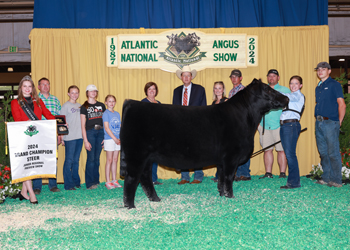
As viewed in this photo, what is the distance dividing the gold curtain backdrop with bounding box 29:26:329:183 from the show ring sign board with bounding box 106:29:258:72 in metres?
0.15

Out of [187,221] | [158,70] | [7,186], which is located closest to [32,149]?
[7,186]

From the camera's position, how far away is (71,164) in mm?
4953

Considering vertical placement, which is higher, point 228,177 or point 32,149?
point 32,149

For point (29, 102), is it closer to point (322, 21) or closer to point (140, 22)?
point (140, 22)

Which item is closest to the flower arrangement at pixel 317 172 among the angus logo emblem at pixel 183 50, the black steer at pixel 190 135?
the black steer at pixel 190 135

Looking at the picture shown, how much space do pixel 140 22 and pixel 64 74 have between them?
185 cm

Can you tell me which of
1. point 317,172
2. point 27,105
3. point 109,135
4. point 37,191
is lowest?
point 37,191

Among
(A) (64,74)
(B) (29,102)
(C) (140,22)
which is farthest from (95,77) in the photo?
(B) (29,102)

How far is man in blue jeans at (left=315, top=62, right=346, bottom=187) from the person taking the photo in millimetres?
4457

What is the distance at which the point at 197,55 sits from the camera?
583 centimetres

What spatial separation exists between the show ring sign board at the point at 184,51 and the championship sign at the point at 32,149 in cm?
228

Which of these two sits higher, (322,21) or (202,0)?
(202,0)

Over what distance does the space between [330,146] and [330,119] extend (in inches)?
16.4

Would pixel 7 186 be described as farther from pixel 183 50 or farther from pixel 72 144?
pixel 183 50
